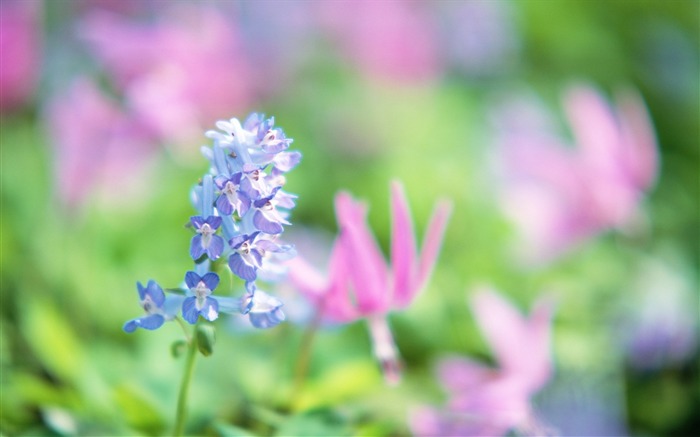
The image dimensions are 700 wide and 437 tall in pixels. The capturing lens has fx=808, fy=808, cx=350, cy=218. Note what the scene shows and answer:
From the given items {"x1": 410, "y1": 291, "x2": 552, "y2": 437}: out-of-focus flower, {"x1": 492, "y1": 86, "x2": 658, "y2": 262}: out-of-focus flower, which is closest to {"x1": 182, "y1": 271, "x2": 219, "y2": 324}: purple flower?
{"x1": 410, "y1": 291, "x2": 552, "y2": 437}: out-of-focus flower

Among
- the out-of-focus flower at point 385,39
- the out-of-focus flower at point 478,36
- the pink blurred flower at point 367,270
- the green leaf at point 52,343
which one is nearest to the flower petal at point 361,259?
the pink blurred flower at point 367,270

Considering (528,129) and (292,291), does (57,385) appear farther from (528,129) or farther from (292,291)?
(528,129)

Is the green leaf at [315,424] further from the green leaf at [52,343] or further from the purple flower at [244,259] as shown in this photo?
the green leaf at [52,343]

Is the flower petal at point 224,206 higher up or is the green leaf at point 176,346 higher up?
the flower petal at point 224,206

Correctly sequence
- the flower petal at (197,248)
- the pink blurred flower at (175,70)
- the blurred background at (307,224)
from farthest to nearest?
the pink blurred flower at (175,70) < the blurred background at (307,224) < the flower petal at (197,248)

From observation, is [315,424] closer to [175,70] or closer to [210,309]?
[210,309]

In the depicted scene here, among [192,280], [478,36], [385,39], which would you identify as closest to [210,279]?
[192,280]
